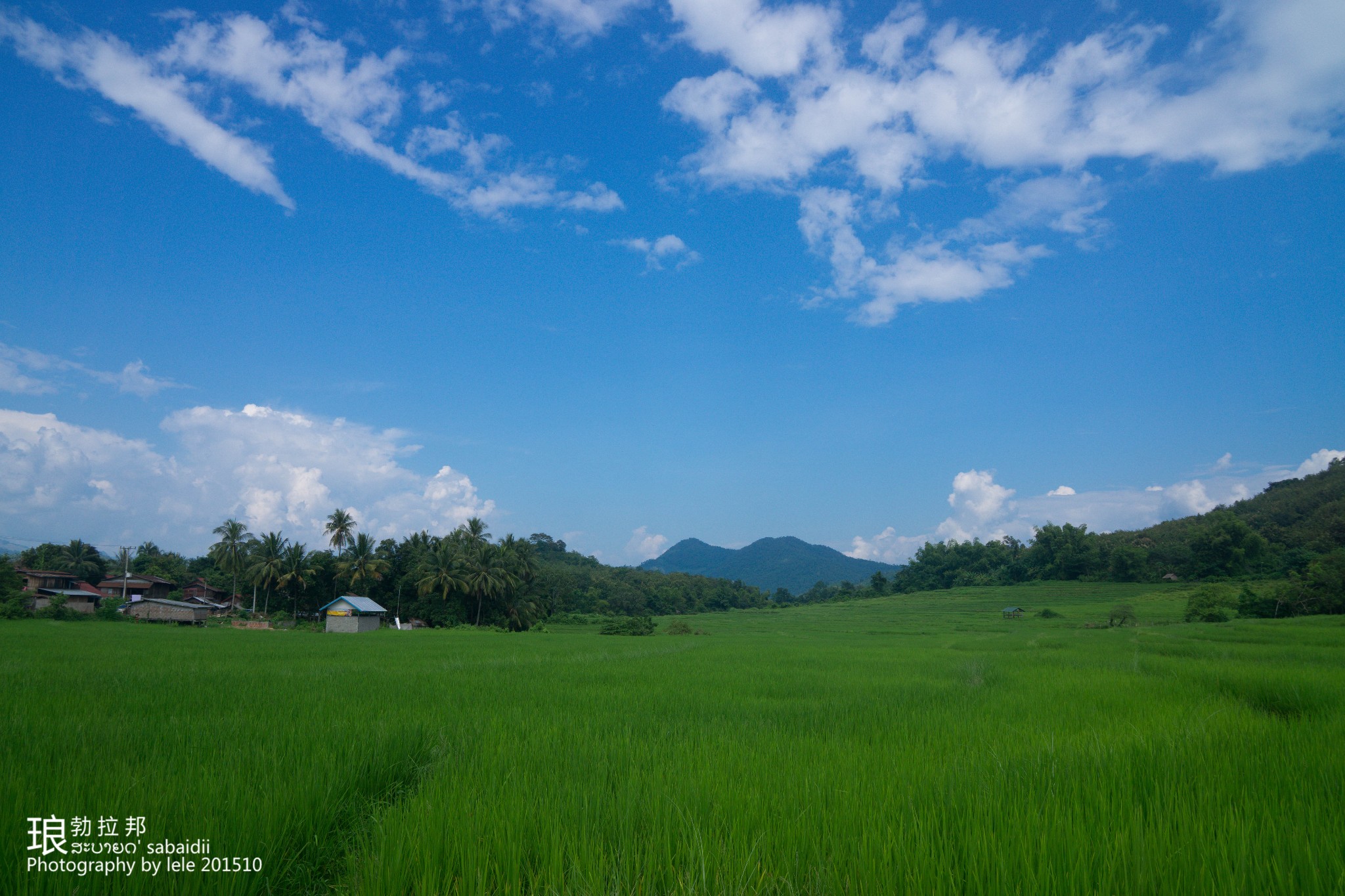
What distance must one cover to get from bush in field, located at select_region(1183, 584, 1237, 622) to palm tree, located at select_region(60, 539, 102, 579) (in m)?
95.5

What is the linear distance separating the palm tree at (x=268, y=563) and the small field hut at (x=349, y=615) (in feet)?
28.7

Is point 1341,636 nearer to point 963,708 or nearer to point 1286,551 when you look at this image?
point 963,708

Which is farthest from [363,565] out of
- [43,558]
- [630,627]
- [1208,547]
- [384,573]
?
[1208,547]

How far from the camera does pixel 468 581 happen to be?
161 feet

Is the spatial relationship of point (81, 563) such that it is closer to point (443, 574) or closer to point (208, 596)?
point (208, 596)

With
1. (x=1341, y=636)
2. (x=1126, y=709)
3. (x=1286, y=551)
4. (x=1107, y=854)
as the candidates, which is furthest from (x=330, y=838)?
(x=1286, y=551)

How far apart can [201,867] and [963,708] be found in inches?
276

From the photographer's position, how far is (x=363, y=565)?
5034 cm

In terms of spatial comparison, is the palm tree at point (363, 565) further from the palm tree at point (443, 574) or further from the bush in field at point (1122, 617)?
the bush in field at point (1122, 617)

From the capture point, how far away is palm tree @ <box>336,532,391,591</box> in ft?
164

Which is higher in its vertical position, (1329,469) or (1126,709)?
(1329,469)

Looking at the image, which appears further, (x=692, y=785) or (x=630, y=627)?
(x=630, y=627)

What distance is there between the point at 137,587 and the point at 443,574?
3852 cm

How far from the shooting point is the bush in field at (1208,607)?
30703 mm
